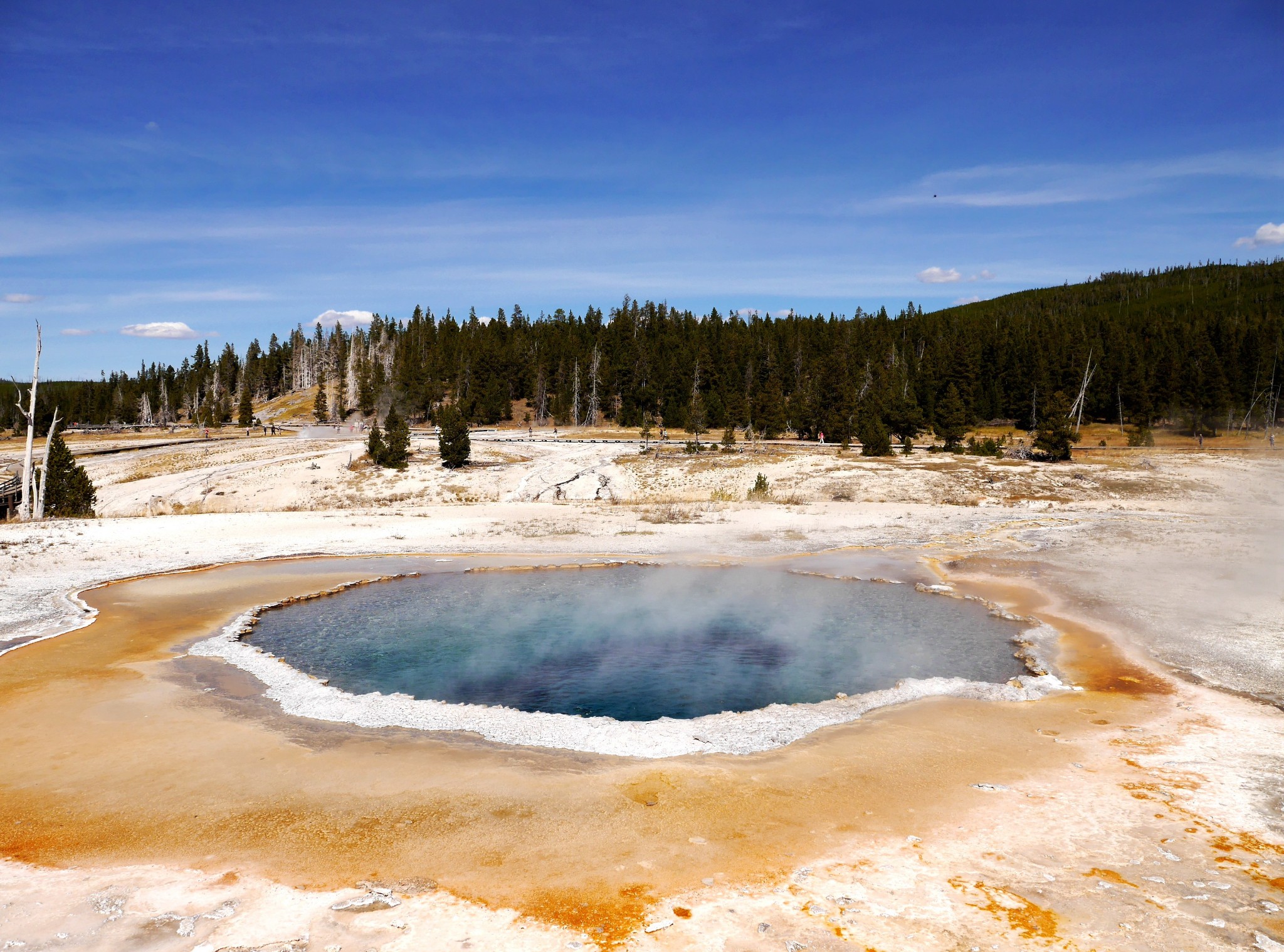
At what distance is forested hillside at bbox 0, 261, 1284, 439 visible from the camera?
77438mm

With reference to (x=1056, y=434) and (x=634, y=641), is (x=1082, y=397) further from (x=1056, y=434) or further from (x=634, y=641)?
(x=634, y=641)

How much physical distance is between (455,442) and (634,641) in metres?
34.3

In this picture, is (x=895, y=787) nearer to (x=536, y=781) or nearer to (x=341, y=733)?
(x=536, y=781)

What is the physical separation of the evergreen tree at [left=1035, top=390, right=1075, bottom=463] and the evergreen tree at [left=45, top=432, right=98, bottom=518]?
54216 mm

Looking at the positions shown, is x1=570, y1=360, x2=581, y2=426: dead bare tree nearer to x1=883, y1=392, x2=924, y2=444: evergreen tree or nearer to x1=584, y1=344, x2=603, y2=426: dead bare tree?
x1=584, y1=344, x2=603, y2=426: dead bare tree

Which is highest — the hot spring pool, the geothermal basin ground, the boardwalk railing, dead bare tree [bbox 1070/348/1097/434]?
dead bare tree [bbox 1070/348/1097/434]

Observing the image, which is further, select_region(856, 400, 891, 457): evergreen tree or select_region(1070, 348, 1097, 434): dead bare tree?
select_region(1070, 348, 1097, 434): dead bare tree

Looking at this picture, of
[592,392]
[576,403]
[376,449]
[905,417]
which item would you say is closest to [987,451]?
[905,417]

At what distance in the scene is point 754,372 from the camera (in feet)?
334

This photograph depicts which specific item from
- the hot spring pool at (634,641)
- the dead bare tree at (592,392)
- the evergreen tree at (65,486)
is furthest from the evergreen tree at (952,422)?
the evergreen tree at (65,486)

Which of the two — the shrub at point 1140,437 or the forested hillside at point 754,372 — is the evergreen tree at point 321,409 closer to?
the forested hillside at point 754,372

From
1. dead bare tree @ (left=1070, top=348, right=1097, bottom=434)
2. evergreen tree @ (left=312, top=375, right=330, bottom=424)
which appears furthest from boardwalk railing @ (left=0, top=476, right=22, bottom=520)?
dead bare tree @ (left=1070, top=348, right=1097, bottom=434)

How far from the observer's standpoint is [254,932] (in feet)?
21.1

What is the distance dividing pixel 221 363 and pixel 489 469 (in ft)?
405
